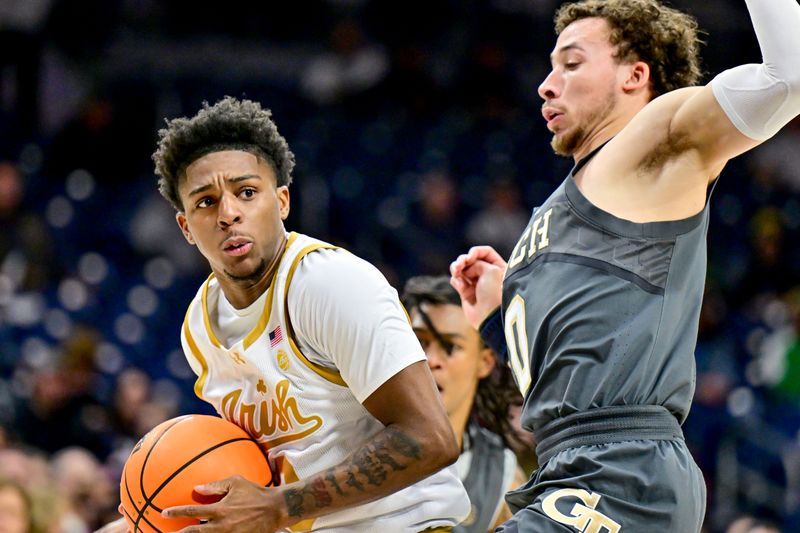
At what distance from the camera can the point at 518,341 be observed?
3.11 metres

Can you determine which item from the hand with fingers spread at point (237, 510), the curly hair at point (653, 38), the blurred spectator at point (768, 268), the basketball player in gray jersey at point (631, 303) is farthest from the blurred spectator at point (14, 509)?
the blurred spectator at point (768, 268)

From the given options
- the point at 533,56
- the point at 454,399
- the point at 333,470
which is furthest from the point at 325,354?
the point at 533,56

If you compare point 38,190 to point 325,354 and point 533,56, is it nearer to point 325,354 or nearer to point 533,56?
point 533,56

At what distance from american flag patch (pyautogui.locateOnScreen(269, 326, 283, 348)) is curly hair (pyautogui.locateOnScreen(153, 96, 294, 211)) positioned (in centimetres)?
58

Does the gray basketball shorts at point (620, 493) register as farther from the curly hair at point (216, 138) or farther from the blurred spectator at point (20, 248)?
the blurred spectator at point (20, 248)

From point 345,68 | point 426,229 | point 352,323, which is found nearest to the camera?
point 352,323

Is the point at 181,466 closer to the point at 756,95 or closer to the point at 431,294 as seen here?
the point at 756,95

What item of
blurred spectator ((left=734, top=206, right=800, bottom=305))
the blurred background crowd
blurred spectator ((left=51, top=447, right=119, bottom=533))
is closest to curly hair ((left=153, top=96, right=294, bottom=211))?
the blurred background crowd

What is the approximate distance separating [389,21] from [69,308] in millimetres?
5527

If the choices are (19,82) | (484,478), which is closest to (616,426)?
(484,478)

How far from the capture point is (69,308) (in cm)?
871

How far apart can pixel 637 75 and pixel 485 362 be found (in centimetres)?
216

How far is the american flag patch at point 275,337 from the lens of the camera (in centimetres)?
330

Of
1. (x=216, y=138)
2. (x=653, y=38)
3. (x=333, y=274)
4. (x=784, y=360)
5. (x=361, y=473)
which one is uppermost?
(x=216, y=138)
